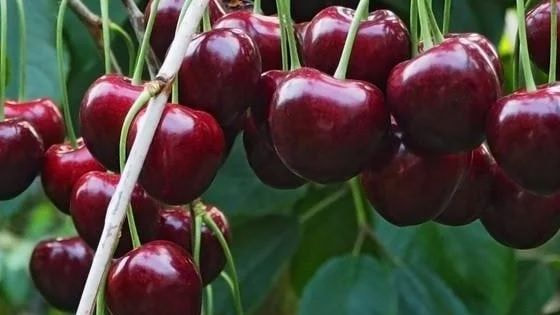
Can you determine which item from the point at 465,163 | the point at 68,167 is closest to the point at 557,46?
the point at 465,163

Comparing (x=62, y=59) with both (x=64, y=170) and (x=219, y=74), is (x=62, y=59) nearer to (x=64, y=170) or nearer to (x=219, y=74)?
(x=64, y=170)

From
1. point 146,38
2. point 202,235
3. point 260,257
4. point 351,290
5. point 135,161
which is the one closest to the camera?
point 135,161

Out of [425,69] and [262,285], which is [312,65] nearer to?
[425,69]

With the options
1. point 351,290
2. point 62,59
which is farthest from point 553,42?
point 351,290

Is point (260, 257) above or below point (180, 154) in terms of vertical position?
below

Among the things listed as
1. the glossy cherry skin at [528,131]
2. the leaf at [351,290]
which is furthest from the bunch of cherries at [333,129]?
the leaf at [351,290]

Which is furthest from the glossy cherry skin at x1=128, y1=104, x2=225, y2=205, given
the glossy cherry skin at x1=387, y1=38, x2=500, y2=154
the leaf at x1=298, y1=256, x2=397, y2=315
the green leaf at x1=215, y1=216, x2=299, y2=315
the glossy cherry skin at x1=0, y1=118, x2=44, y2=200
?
the green leaf at x1=215, y1=216, x2=299, y2=315
